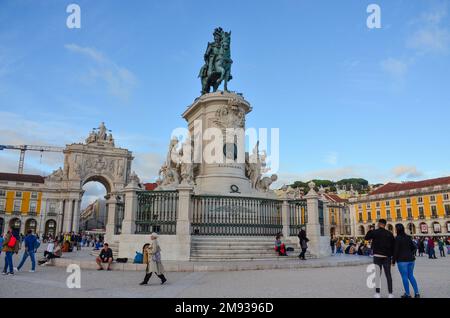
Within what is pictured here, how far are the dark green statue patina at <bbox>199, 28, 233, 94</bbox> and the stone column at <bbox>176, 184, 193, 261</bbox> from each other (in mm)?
7738

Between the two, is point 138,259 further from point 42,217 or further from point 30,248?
point 42,217

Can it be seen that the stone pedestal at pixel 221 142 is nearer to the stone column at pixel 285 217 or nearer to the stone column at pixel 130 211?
the stone column at pixel 285 217

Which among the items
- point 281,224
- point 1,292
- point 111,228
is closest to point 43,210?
point 111,228

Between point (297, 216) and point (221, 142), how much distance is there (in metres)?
5.16

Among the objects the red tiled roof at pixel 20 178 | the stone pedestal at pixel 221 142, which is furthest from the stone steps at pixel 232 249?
the red tiled roof at pixel 20 178

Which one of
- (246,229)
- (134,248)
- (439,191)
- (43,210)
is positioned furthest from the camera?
(43,210)

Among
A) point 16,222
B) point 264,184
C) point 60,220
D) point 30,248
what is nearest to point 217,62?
point 264,184

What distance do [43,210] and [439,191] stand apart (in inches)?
3081

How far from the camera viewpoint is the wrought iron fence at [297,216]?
17094 mm

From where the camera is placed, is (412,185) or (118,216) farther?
(412,185)

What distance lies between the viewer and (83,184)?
79438 mm

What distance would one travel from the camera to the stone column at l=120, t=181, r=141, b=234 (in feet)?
46.9

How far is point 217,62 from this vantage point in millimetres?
20078
